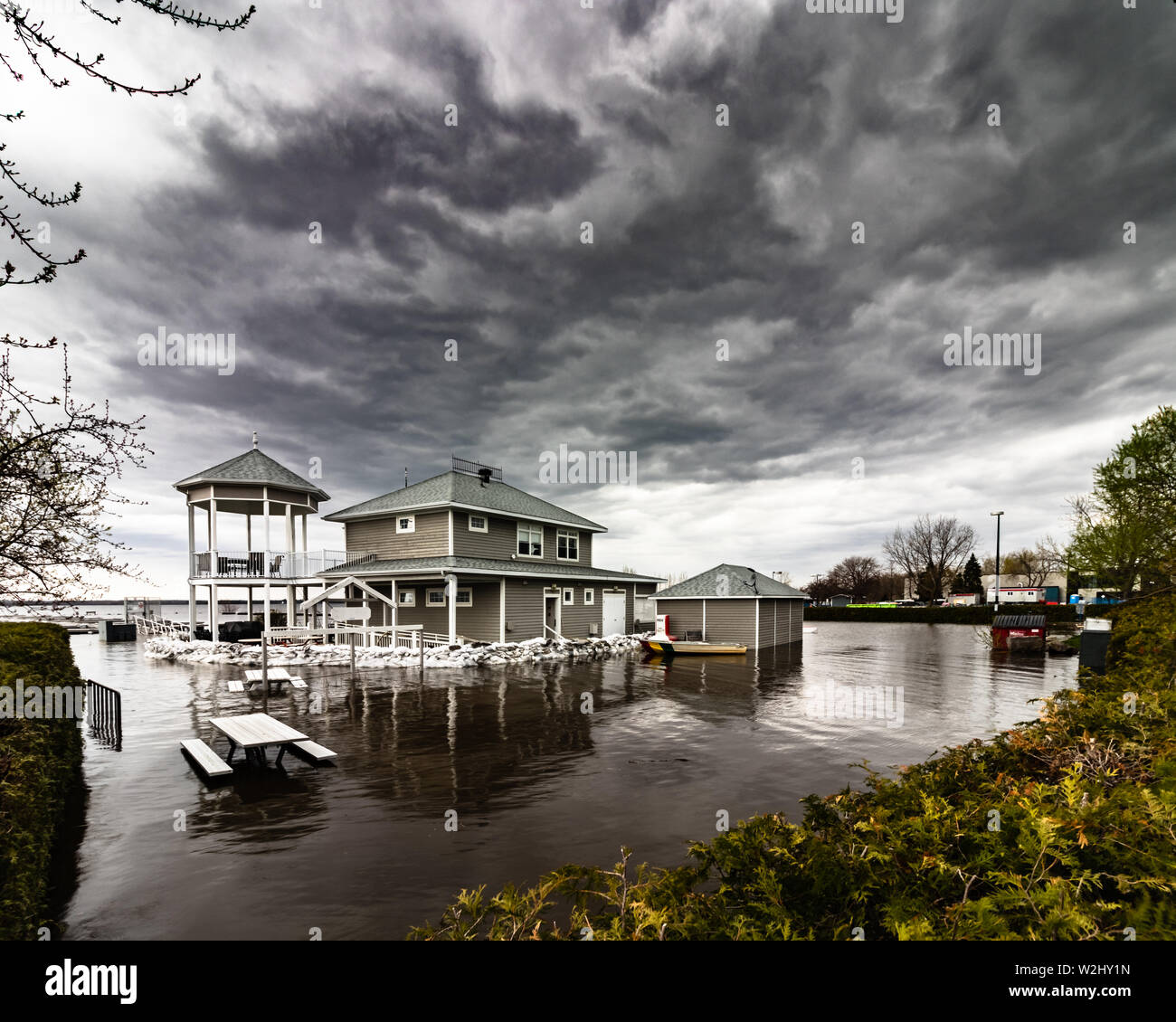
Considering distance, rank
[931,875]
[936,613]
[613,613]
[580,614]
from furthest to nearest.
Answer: [936,613], [613,613], [580,614], [931,875]

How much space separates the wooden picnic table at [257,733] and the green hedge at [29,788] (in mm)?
1969

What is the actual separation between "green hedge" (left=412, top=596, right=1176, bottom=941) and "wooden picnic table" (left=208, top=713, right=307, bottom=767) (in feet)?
23.4

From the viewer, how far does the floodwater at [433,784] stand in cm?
549

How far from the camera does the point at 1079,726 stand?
489cm

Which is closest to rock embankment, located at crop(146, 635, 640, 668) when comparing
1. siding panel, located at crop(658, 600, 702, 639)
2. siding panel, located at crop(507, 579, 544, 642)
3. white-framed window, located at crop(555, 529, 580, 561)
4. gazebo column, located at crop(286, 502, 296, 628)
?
siding panel, located at crop(507, 579, 544, 642)

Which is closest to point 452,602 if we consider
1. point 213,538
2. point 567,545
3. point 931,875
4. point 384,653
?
point 384,653

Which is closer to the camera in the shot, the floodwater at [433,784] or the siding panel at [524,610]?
the floodwater at [433,784]

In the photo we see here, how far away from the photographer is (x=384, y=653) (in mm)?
22359

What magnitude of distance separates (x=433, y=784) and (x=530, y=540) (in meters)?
22.1

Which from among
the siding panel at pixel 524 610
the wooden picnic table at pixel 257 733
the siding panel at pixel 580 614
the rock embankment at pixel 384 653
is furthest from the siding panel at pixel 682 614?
the wooden picnic table at pixel 257 733

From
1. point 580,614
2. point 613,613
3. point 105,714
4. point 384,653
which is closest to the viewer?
point 105,714

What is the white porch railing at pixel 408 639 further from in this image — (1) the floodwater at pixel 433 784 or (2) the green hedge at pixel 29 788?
(2) the green hedge at pixel 29 788

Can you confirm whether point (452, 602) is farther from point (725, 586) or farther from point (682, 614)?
point (725, 586)

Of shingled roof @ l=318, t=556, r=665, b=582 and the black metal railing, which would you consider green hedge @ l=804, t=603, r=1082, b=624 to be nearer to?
shingled roof @ l=318, t=556, r=665, b=582
